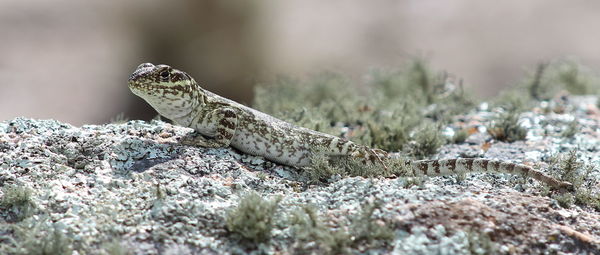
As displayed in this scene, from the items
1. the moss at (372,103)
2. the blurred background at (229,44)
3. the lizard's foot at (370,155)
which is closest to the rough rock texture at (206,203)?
the lizard's foot at (370,155)

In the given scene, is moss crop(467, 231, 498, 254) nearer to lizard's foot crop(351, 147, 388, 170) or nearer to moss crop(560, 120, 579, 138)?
lizard's foot crop(351, 147, 388, 170)

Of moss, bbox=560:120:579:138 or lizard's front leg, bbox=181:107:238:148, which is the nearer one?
lizard's front leg, bbox=181:107:238:148

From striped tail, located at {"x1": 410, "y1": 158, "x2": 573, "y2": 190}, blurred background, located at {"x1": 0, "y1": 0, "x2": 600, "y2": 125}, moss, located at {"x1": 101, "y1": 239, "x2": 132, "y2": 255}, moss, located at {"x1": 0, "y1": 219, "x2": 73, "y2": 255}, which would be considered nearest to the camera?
moss, located at {"x1": 101, "y1": 239, "x2": 132, "y2": 255}

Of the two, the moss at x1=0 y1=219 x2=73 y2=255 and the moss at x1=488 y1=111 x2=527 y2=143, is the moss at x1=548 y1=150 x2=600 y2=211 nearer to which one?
the moss at x1=488 y1=111 x2=527 y2=143

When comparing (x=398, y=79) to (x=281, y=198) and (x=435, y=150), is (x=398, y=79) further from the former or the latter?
(x=281, y=198)

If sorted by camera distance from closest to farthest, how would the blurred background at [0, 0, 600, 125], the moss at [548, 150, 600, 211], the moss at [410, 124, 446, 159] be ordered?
the moss at [548, 150, 600, 211], the moss at [410, 124, 446, 159], the blurred background at [0, 0, 600, 125]

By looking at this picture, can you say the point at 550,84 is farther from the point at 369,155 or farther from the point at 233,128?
the point at 233,128

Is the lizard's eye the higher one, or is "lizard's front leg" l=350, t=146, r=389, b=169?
the lizard's eye

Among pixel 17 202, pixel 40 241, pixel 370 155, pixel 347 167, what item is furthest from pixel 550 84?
pixel 40 241

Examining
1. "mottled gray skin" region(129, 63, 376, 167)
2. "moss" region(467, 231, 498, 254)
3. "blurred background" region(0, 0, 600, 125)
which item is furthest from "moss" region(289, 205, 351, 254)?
"blurred background" region(0, 0, 600, 125)
